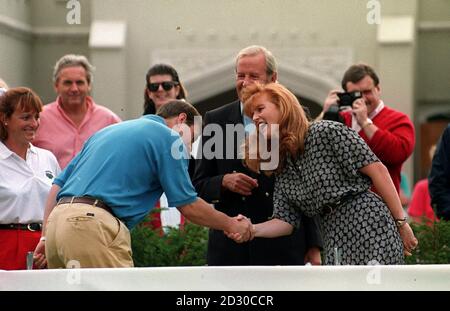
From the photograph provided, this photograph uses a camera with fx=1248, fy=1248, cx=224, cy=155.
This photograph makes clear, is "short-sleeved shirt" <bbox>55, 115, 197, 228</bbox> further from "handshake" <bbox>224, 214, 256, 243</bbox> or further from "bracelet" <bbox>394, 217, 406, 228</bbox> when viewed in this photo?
"bracelet" <bbox>394, 217, 406, 228</bbox>

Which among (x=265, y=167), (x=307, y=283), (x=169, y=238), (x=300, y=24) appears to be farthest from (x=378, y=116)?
(x=300, y=24)

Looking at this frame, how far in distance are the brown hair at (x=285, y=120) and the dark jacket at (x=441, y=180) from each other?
193cm

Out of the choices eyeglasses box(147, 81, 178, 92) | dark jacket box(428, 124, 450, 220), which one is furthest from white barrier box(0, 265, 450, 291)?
eyeglasses box(147, 81, 178, 92)

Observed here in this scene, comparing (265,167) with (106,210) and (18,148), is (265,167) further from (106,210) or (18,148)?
(18,148)

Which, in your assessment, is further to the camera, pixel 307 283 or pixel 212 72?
pixel 212 72

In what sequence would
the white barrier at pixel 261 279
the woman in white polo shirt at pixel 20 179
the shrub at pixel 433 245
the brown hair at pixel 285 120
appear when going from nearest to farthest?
the white barrier at pixel 261 279
the brown hair at pixel 285 120
the woman in white polo shirt at pixel 20 179
the shrub at pixel 433 245

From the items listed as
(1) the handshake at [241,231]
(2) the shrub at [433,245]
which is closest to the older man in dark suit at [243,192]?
(1) the handshake at [241,231]

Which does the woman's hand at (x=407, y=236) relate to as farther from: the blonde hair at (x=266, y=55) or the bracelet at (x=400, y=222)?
the blonde hair at (x=266, y=55)

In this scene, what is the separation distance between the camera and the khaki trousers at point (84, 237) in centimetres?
491

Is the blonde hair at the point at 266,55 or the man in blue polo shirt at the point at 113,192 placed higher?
the blonde hair at the point at 266,55

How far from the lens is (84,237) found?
4.92 meters

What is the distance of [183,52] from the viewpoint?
16641 mm

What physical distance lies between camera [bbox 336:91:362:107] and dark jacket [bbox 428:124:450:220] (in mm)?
551
